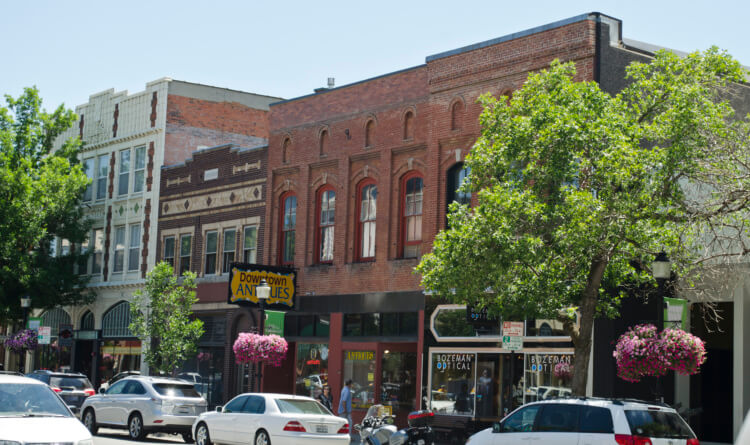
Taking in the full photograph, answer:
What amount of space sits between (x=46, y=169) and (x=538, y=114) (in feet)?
92.6

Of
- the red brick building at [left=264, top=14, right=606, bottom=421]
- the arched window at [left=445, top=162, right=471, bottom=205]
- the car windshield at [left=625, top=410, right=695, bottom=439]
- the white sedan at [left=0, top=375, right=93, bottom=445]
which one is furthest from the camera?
the arched window at [left=445, top=162, right=471, bottom=205]

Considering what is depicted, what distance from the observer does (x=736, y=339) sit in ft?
74.8

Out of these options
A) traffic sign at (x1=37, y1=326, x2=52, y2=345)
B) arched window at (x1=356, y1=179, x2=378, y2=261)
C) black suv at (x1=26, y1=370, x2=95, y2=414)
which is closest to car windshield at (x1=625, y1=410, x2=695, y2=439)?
arched window at (x1=356, y1=179, x2=378, y2=261)

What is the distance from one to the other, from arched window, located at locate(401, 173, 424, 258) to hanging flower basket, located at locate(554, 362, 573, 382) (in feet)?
21.1

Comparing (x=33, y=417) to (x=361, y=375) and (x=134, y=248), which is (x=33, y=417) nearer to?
(x=361, y=375)

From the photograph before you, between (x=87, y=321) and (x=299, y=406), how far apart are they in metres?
26.0

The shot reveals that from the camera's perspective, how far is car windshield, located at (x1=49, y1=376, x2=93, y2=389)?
2880 centimetres

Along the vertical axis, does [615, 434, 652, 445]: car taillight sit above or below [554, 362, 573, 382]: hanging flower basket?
below

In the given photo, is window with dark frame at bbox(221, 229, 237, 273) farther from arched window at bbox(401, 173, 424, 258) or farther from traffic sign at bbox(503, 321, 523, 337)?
traffic sign at bbox(503, 321, 523, 337)

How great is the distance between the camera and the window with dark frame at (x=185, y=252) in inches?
1506

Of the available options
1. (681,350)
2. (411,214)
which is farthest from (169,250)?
(681,350)

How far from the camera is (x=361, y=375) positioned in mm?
30250

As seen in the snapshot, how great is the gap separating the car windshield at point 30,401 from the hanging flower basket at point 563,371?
13.9 meters

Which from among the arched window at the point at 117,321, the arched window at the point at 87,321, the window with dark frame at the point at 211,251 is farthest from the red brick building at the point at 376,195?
the arched window at the point at 87,321
